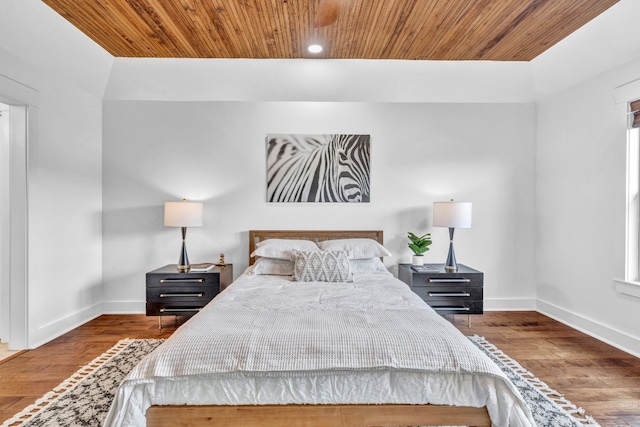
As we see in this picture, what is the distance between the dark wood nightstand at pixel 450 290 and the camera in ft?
11.5

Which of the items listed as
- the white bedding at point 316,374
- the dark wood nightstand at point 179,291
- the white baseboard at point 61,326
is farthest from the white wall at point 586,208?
the white baseboard at point 61,326

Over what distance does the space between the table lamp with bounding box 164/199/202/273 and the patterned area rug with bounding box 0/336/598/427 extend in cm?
108

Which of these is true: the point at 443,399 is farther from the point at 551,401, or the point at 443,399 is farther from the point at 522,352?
the point at 522,352

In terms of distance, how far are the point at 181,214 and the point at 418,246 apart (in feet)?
8.69

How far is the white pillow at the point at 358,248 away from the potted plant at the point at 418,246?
0.53 meters

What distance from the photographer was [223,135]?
4.12m

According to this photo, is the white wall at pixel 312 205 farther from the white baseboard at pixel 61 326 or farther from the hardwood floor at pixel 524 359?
the hardwood floor at pixel 524 359

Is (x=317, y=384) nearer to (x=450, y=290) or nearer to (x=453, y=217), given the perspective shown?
(x=450, y=290)

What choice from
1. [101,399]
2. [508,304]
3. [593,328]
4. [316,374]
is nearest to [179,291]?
[101,399]

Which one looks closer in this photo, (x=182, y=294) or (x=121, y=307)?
(x=182, y=294)

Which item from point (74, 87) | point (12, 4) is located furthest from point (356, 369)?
point (74, 87)

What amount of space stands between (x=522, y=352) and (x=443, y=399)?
1.78 metres

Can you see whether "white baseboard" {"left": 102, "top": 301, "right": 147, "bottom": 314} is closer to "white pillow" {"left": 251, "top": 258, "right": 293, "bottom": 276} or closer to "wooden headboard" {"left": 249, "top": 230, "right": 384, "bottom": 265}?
"wooden headboard" {"left": 249, "top": 230, "right": 384, "bottom": 265}

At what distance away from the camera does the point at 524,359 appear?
9.25 ft
